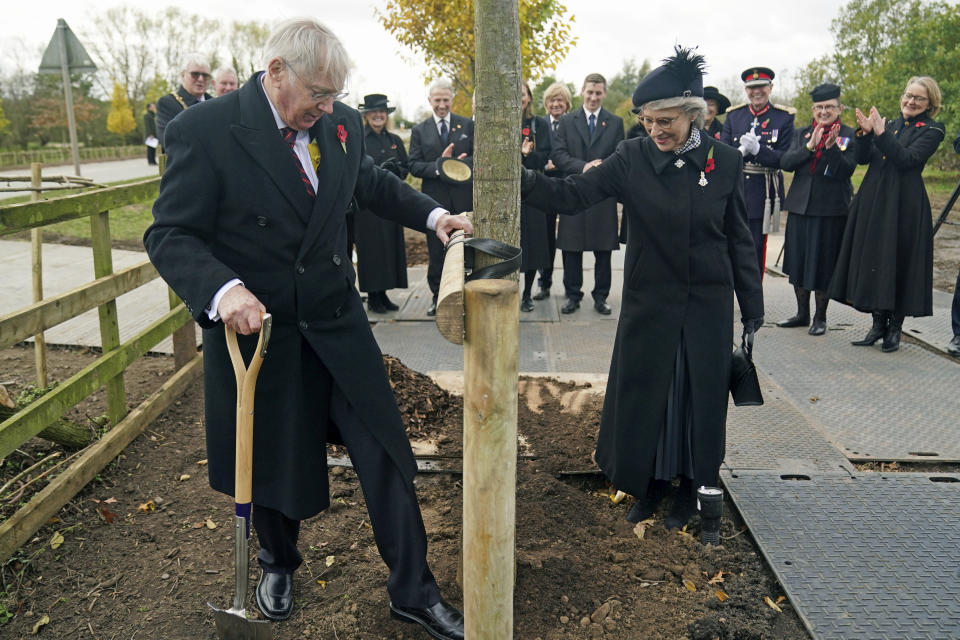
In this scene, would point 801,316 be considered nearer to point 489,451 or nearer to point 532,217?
point 532,217

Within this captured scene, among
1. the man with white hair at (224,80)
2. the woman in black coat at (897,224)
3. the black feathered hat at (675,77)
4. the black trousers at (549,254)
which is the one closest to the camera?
the black feathered hat at (675,77)

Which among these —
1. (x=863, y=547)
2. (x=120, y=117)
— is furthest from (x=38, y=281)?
(x=120, y=117)

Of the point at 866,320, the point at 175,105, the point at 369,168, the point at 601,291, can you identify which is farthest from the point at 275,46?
A: the point at 866,320

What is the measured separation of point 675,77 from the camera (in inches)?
128

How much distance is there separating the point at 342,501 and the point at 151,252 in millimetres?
1712

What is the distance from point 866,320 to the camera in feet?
23.7

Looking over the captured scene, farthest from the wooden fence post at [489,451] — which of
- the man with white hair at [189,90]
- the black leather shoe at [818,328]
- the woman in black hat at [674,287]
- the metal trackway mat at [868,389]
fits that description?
the man with white hair at [189,90]

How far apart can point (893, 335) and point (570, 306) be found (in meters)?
2.76

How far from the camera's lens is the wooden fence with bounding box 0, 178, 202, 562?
3330 millimetres

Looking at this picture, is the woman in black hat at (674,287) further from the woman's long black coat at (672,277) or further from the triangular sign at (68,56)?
the triangular sign at (68,56)

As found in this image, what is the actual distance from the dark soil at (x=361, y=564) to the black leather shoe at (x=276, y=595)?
0.17 ft

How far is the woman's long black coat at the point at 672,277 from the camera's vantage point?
341cm

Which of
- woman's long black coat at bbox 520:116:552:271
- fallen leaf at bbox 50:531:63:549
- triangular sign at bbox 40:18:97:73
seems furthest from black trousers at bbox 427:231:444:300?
triangular sign at bbox 40:18:97:73

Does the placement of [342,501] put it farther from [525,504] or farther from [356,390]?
[356,390]
